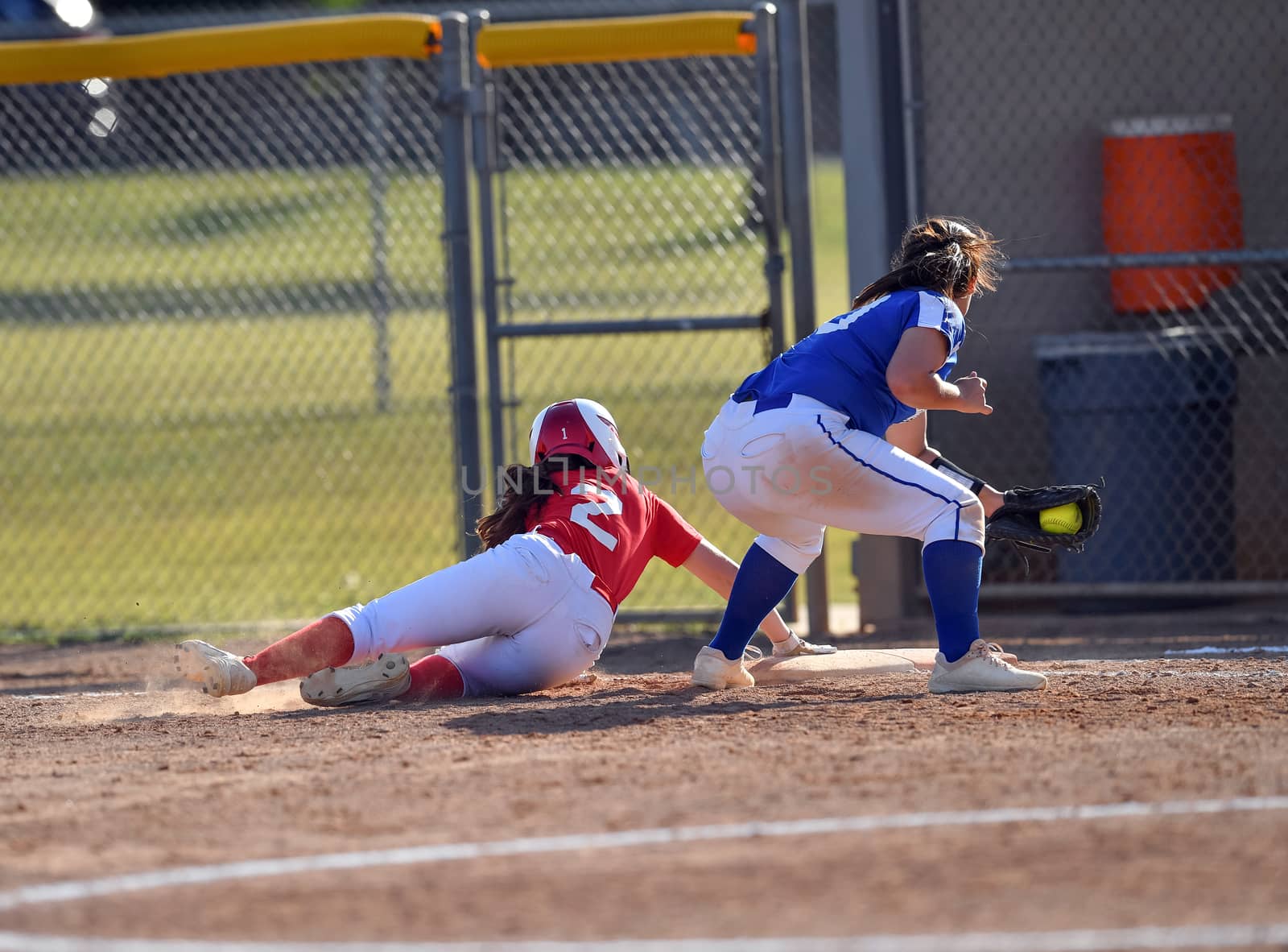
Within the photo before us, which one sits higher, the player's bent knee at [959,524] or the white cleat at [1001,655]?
the player's bent knee at [959,524]

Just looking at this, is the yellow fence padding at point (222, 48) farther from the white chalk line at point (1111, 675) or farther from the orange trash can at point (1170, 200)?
the orange trash can at point (1170, 200)

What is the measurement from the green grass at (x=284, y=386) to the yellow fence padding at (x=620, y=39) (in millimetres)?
1277

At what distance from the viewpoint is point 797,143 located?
6.47 meters

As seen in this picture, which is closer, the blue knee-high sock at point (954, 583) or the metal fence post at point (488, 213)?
the blue knee-high sock at point (954, 583)

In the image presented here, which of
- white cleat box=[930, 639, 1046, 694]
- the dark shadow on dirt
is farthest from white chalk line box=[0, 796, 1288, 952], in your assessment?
white cleat box=[930, 639, 1046, 694]

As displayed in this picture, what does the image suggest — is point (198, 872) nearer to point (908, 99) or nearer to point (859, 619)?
point (859, 619)

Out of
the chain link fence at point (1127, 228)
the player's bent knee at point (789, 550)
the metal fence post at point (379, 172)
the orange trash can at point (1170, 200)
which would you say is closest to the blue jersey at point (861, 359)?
the player's bent knee at point (789, 550)

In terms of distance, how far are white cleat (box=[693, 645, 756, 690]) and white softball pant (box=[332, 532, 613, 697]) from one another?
316 mm

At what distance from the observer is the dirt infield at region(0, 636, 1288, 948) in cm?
273

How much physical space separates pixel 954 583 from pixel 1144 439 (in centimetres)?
272

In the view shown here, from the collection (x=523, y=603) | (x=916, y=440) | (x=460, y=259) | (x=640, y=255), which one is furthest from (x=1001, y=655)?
(x=640, y=255)

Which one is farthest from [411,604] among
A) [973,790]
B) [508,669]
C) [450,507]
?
[450,507]

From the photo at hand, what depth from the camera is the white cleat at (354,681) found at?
4770mm

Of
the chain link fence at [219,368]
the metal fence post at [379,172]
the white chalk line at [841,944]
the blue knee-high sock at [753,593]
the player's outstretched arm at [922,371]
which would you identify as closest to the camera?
the white chalk line at [841,944]
